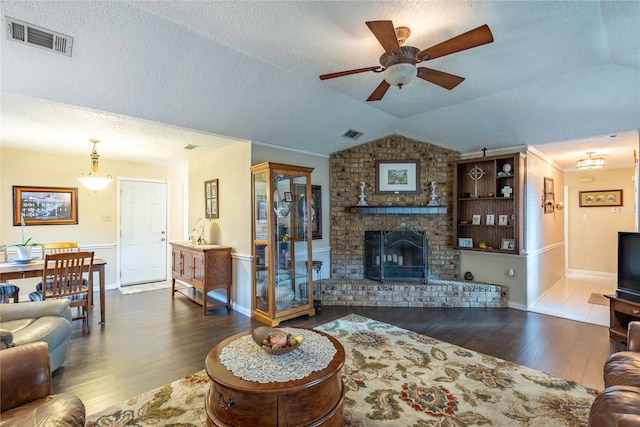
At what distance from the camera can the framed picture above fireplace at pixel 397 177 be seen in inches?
198

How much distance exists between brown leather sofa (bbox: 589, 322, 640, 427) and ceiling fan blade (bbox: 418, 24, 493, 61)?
199 centimetres

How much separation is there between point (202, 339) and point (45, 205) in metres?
3.93

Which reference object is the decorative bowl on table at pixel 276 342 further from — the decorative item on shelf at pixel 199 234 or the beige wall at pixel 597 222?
the beige wall at pixel 597 222

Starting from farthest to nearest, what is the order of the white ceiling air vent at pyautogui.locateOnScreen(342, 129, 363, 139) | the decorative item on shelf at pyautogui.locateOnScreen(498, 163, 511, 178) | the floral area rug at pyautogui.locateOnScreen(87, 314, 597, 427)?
the white ceiling air vent at pyautogui.locateOnScreen(342, 129, 363, 139)
the decorative item on shelf at pyautogui.locateOnScreen(498, 163, 511, 178)
the floral area rug at pyautogui.locateOnScreen(87, 314, 597, 427)

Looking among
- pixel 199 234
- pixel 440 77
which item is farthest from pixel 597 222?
pixel 199 234

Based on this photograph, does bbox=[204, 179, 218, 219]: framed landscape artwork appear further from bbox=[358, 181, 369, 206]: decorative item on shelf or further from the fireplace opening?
the fireplace opening

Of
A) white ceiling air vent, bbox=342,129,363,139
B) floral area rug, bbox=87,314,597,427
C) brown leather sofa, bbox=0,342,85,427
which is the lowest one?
floral area rug, bbox=87,314,597,427

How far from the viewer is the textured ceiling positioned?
86.7 inches

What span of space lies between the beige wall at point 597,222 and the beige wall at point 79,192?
27.9 ft

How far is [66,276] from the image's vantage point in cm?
353

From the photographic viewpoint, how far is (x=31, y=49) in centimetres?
224

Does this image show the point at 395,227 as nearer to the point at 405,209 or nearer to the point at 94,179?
the point at 405,209

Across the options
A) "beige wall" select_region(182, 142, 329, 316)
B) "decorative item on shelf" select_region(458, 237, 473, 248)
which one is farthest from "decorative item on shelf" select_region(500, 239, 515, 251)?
"beige wall" select_region(182, 142, 329, 316)

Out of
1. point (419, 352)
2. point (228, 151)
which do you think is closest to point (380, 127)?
point (228, 151)
